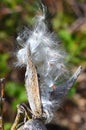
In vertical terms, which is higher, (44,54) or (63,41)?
(63,41)

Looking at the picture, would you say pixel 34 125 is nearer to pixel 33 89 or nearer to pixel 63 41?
pixel 33 89

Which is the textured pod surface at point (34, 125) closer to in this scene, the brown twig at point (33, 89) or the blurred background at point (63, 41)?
the brown twig at point (33, 89)

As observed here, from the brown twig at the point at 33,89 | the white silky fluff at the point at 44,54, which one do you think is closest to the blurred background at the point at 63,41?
the white silky fluff at the point at 44,54

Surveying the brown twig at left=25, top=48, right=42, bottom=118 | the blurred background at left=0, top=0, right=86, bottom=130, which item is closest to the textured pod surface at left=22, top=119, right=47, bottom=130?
the brown twig at left=25, top=48, right=42, bottom=118

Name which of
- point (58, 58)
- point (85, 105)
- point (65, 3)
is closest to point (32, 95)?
point (58, 58)

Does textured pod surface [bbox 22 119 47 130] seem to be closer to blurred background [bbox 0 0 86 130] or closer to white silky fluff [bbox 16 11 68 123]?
white silky fluff [bbox 16 11 68 123]

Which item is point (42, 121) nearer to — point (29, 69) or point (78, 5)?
point (29, 69)

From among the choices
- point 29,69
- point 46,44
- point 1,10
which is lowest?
point 29,69

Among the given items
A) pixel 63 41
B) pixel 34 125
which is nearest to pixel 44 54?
pixel 34 125
